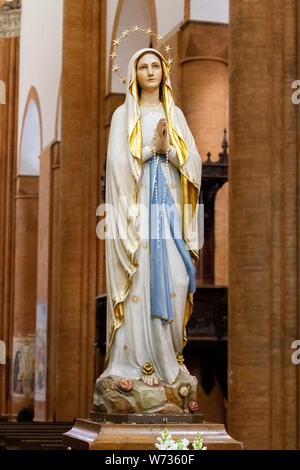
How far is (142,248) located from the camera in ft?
23.2

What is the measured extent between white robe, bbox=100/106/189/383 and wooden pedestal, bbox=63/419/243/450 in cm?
39

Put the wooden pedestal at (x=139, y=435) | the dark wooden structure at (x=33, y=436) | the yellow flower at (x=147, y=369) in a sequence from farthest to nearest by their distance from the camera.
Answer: the dark wooden structure at (x=33, y=436), the yellow flower at (x=147, y=369), the wooden pedestal at (x=139, y=435)

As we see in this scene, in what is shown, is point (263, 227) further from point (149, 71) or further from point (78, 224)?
point (78, 224)

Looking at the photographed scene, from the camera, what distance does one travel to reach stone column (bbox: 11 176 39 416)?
90.0 ft

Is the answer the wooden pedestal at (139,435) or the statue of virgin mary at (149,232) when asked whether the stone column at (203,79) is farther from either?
the wooden pedestal at (139,435)

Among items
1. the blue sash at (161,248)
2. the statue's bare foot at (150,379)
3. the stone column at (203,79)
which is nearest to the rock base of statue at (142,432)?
the statue's bare foot at (150,379)

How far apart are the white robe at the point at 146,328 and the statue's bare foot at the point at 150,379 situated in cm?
5

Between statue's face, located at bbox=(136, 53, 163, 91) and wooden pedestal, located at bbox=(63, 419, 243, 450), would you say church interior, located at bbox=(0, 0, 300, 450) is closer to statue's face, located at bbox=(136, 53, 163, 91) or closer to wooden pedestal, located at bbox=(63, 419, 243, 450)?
wooden pedestal, located at bbox=(63, 419, 243, 450)

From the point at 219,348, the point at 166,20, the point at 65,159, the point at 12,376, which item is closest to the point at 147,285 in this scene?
the point at 219,348

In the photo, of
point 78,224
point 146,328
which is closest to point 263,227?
point 146,328

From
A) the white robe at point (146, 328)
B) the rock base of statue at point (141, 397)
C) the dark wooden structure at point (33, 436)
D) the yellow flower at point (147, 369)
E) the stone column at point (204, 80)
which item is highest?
the stone column at point (204, 80)

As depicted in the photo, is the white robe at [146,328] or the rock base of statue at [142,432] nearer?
the rock base of statue at [142,432]

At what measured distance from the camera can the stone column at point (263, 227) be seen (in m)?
11.5
